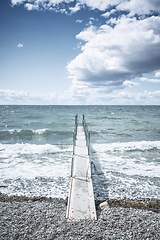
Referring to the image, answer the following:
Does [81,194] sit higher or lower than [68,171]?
higher

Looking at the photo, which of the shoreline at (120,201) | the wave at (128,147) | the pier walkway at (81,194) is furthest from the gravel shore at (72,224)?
the wave at (128,147)

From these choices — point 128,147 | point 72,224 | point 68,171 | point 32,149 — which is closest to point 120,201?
point 72,224

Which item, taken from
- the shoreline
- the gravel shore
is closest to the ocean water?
the shoreline

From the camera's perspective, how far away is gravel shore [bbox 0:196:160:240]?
14.3 ft

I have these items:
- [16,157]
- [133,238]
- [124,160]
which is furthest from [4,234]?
[124,160]

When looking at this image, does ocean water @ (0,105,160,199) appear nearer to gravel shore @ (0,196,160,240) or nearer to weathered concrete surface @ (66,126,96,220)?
weathered concrete surface @ (66,126,96,220)

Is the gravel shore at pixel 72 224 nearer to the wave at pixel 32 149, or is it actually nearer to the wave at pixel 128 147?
the wave at pixel 32 149

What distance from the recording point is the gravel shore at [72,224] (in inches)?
172

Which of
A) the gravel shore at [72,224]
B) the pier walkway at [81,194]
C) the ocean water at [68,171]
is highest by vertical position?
the pier walkway at [81,194]

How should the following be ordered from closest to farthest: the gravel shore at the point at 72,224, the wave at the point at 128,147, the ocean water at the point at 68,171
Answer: the gravel shore at the point at 72,224 < the ocean water at the point at 68,171 < the wave at the point at 128,147

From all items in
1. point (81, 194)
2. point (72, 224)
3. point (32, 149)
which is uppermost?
point (81, 194)

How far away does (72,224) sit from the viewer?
4719 mm

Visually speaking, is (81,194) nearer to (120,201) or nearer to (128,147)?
(120,201)

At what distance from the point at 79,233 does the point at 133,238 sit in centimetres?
162
